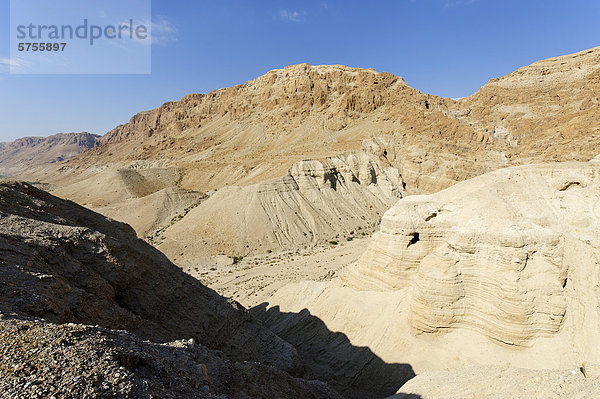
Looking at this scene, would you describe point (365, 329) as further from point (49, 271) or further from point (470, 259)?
point (49, 271)

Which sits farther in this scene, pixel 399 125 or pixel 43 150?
pixel 43 150

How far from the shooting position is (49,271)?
6.40m

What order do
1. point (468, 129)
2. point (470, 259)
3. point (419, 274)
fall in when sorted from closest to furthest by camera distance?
1. point (470, 259)
2. point (419, 274)
3. point (468, 129)

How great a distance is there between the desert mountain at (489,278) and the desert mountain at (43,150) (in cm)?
18176

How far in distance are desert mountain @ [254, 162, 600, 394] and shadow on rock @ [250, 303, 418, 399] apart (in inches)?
5.6

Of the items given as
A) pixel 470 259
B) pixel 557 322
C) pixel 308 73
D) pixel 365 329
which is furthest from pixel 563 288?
pixel 308 73

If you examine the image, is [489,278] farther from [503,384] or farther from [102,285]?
[102,285]

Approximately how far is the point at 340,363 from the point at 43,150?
8726 inches

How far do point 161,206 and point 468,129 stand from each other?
135 feet

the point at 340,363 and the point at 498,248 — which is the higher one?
the point at 498,248

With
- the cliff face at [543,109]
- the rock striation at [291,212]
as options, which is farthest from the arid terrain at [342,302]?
the rock striation at [291,212]

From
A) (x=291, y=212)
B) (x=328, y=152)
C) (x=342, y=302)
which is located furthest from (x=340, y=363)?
(x=328, y=152)

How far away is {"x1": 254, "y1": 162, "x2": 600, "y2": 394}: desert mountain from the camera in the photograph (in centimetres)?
852

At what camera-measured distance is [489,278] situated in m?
9.12
